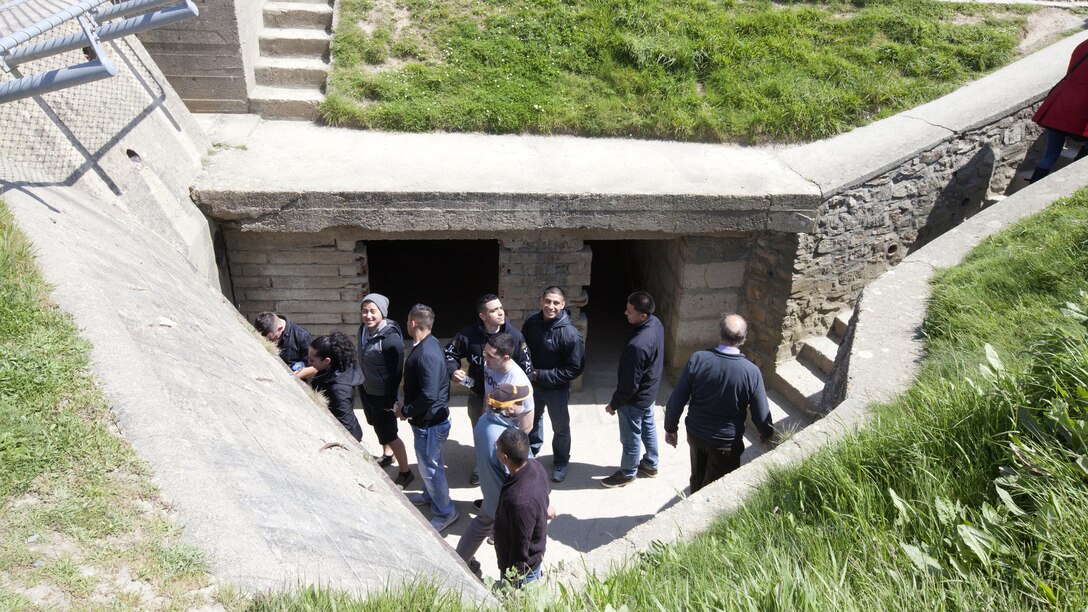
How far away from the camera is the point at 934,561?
8.25 ft

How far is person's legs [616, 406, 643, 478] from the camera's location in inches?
225

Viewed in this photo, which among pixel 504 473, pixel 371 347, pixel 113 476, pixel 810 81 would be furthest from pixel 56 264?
pixel 810 81

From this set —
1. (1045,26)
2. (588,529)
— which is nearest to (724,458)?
(588,529)

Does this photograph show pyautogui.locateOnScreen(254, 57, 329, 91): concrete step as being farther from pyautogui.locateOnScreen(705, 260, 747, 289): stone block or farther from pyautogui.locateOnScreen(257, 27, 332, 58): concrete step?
pyautogui.locateOnScreen(705, 260, 747, 289): stone block

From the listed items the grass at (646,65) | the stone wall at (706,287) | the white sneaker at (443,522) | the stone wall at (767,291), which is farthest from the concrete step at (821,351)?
the white sneaker at (443,522)

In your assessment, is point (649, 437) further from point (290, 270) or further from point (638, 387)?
point (290, 270)

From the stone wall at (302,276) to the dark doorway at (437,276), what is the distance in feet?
4.55

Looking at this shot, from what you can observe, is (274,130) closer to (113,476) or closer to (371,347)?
(371,347)

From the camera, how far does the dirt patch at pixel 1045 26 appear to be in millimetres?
8453

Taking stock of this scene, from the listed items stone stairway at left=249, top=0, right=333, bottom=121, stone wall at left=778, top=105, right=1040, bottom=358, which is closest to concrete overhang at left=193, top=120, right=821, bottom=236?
stone stairway at left=249, top=0, right=333, bottom=121

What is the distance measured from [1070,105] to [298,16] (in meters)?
7.36

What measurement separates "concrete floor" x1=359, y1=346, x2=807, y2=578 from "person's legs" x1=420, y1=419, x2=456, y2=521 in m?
0.17

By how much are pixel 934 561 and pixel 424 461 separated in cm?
348

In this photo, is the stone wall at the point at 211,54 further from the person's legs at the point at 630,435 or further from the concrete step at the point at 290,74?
the person's legs at the point at 630,435
